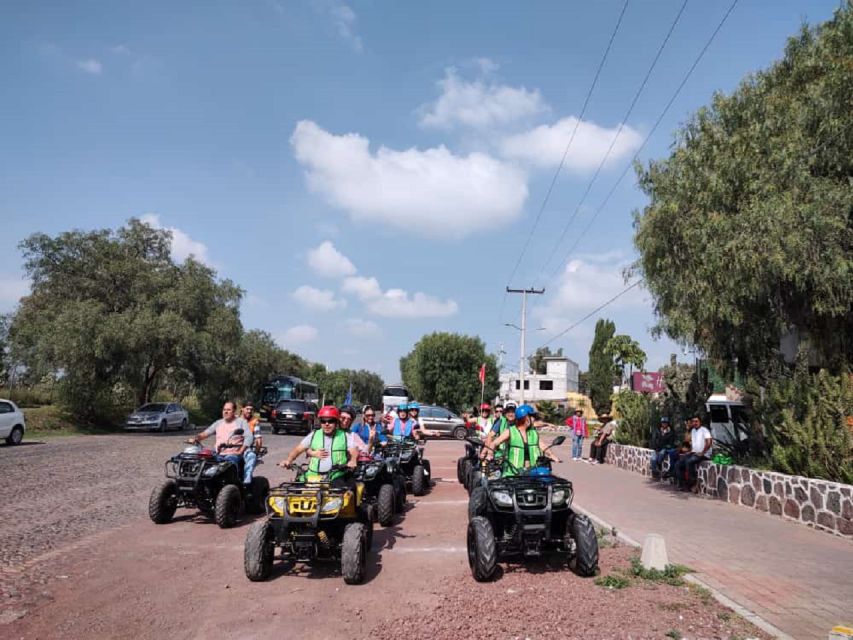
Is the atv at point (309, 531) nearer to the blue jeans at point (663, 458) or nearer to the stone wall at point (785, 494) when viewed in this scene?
the stone wall at point (785, 494)

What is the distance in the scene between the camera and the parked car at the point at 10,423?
21570 mm

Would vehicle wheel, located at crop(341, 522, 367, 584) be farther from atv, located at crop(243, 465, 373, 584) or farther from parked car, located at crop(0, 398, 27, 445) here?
parked car, located at crop(0, 398, 27, 445)

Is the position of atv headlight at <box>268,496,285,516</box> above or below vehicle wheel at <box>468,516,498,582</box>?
above

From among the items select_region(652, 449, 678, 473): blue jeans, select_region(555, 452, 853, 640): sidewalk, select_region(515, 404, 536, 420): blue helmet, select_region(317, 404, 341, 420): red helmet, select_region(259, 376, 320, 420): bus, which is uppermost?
select_region(259, 376, 320, 420): bus

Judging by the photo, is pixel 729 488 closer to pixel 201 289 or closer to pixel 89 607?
pixel 89 607

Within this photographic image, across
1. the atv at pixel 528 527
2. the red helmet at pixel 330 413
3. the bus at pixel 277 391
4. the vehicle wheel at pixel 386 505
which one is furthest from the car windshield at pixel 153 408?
the atv at pixel 528 527

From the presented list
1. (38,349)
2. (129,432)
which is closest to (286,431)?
(129,432)

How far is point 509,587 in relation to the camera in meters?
6.33

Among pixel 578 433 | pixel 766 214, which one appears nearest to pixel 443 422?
pixel 578 433

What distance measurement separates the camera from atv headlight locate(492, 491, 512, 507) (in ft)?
22.1

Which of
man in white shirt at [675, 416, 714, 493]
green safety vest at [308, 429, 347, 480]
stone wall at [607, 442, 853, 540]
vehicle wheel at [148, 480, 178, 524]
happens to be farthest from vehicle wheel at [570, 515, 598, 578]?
man in white shirt at [675, 416, 714, 493]

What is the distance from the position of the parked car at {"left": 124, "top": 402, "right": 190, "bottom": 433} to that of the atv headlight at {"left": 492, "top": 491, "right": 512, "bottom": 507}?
28.6 meters

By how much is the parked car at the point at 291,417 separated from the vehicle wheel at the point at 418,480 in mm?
20917

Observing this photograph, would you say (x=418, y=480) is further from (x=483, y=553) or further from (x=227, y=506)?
(x=483, y=553)
